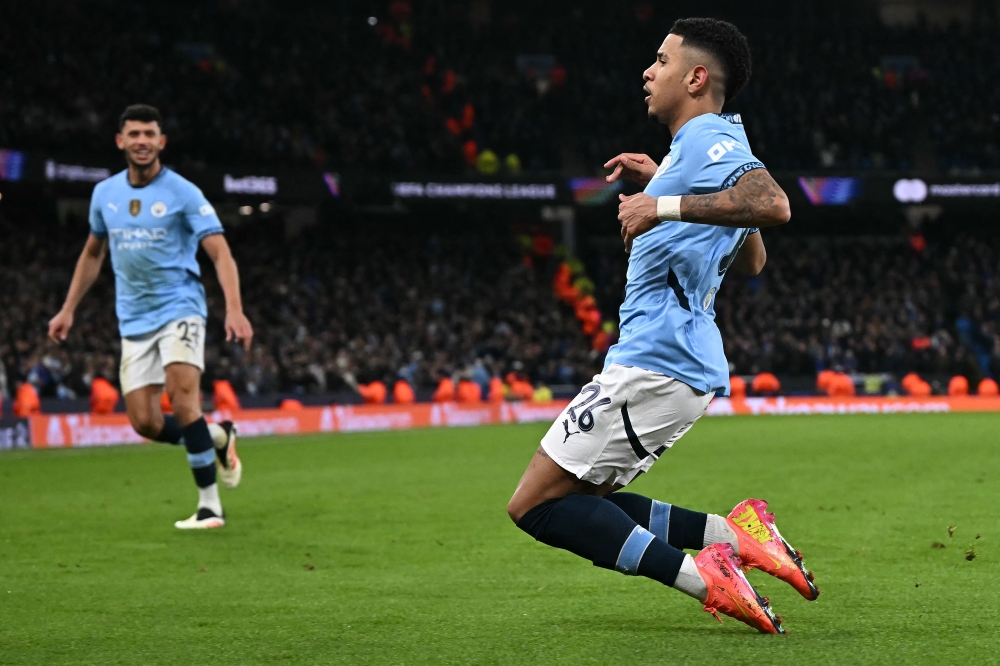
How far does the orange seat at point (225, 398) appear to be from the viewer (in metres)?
21.0

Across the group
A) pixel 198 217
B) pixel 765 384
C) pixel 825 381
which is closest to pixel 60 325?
pixel 198 217

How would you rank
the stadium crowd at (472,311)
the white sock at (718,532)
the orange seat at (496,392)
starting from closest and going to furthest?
the white sock at (718,532) < the stadium crowd at (472,311) < the orange seat at (496,392)

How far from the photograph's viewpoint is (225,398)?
2105cm

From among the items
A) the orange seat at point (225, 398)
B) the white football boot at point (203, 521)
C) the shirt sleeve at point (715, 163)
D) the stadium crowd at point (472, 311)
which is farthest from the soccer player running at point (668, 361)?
the stadium crowd at point (472, 311)

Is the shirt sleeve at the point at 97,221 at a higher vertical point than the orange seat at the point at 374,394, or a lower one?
higher

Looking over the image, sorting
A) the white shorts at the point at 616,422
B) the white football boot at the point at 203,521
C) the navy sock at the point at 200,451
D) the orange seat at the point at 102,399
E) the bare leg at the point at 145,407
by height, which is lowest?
the orange seat at the point at 102,399

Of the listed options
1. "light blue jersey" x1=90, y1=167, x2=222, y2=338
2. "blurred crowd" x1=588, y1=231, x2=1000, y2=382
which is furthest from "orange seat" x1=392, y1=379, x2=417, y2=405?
"light blue jersey" x1=90, y1=167, x2=222, y2=338

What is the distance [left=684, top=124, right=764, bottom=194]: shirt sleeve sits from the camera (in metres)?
4.12

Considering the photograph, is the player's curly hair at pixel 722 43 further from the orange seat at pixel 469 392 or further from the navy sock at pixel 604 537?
the orange seat at pixel 469 392

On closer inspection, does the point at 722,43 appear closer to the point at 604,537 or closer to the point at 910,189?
the point at 604,537

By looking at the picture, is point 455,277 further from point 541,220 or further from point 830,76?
point 830,76

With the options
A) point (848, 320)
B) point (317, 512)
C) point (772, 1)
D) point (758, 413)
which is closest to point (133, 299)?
point (317, 512)

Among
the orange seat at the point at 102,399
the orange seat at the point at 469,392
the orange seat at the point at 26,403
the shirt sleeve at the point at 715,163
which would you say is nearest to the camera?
the shirt sleeve at the point at 715,163

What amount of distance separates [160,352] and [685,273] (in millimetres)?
4614
